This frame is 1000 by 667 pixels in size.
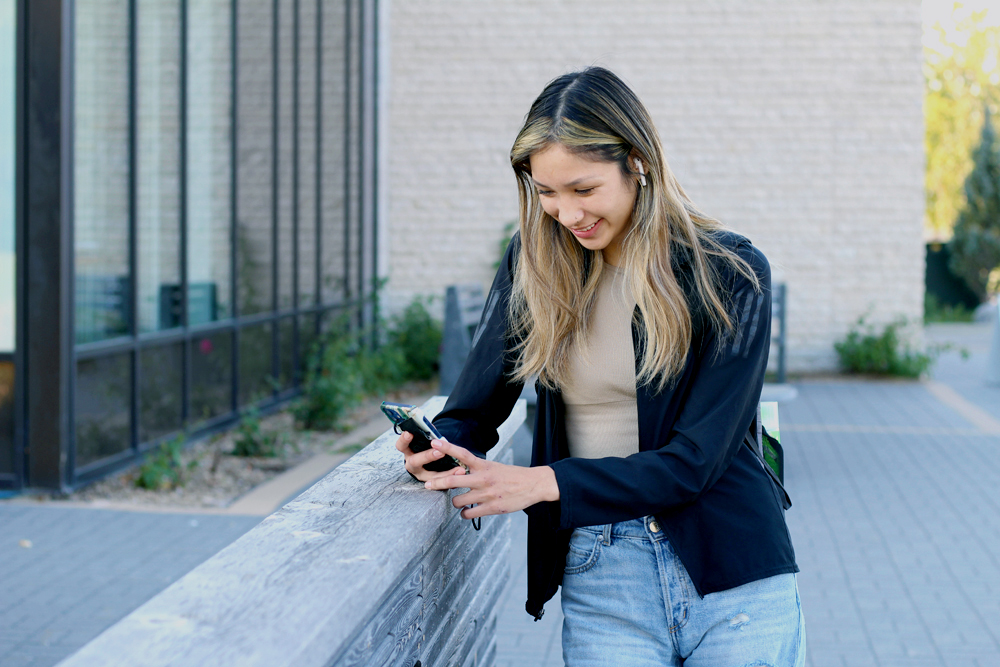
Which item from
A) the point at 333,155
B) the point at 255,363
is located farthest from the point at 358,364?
the point at 333,155

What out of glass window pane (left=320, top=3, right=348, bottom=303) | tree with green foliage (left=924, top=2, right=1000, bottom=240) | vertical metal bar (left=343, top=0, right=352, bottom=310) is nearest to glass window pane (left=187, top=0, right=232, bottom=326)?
glass window pane (left=320, top=3, right=348, bottom=303)

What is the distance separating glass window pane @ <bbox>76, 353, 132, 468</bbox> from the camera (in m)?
6.22

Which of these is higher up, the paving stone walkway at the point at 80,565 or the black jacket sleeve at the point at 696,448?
the black jacket sleeve at the point at 696,448

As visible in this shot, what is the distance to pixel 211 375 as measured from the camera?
8016 mm

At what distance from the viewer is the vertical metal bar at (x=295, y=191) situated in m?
9.49

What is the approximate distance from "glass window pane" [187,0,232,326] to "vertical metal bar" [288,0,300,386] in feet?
4.27

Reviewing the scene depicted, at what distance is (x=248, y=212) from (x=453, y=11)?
443cm

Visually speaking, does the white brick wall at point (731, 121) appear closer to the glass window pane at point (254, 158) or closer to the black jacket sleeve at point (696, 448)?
the glass window pane at point (254, 158)

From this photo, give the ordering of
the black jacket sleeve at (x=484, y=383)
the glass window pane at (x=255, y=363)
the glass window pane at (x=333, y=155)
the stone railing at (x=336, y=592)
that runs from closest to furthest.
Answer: the stone railing at (x=336, y=592)
the black jacket sleeve at (x=484, y=383)
the glass window pane at (x=255, y=363)
the glass window pane at (x=333, y=155)

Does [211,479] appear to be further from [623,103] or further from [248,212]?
[623,103]

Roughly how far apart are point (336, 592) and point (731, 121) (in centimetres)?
1098

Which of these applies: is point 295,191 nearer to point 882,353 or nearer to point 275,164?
point 275,164

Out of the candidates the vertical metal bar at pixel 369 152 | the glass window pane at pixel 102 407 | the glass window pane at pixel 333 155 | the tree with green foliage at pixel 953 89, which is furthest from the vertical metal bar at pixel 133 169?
the tree with green foliage at pixel 953 89

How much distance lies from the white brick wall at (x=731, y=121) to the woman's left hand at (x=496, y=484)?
10.2m
